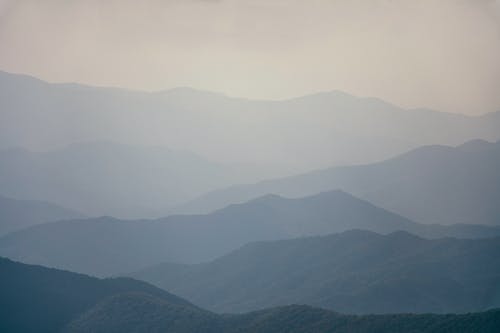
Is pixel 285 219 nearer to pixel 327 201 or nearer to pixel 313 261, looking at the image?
pixel 327 201

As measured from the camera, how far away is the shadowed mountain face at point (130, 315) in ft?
83.7

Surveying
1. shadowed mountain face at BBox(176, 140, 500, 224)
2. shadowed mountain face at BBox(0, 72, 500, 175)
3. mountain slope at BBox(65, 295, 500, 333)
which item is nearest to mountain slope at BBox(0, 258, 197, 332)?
mountain slope at BBox(65, 295, 500, 333)

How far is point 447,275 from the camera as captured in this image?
45344 mm

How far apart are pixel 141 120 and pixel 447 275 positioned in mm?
72509

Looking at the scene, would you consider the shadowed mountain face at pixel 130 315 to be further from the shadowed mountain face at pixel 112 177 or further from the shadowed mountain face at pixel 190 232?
the shadowed mountain face at pixel 112 177

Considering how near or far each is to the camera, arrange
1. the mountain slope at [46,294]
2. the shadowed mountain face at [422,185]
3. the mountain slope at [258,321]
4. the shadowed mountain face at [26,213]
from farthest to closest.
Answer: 1. the shadowed mountain face at [26,213]
2. the shadowed mountain face at [422,185]
3. the mountain slope at [46,294]
4. the mountain slope at [258,321]

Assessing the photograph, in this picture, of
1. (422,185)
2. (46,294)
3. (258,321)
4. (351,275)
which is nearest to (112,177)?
(422,185)

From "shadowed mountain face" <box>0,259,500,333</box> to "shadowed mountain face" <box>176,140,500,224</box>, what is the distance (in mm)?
43905

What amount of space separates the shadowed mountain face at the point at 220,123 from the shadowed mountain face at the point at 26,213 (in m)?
22.3

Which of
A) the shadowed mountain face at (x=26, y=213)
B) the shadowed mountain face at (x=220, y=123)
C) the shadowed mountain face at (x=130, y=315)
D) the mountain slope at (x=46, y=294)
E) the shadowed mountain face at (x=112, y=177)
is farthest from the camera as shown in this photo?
the shadowed mountain face at (x=220, y=123)

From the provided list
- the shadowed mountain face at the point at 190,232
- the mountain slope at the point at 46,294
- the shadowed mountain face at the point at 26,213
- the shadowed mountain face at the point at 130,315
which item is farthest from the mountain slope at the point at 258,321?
the shadowed mountain face at the point at 26,213

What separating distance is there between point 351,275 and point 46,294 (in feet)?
66.6

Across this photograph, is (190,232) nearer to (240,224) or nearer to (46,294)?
(240,224)

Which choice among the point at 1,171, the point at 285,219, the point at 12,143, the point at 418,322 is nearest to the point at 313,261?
the point at 285,219
